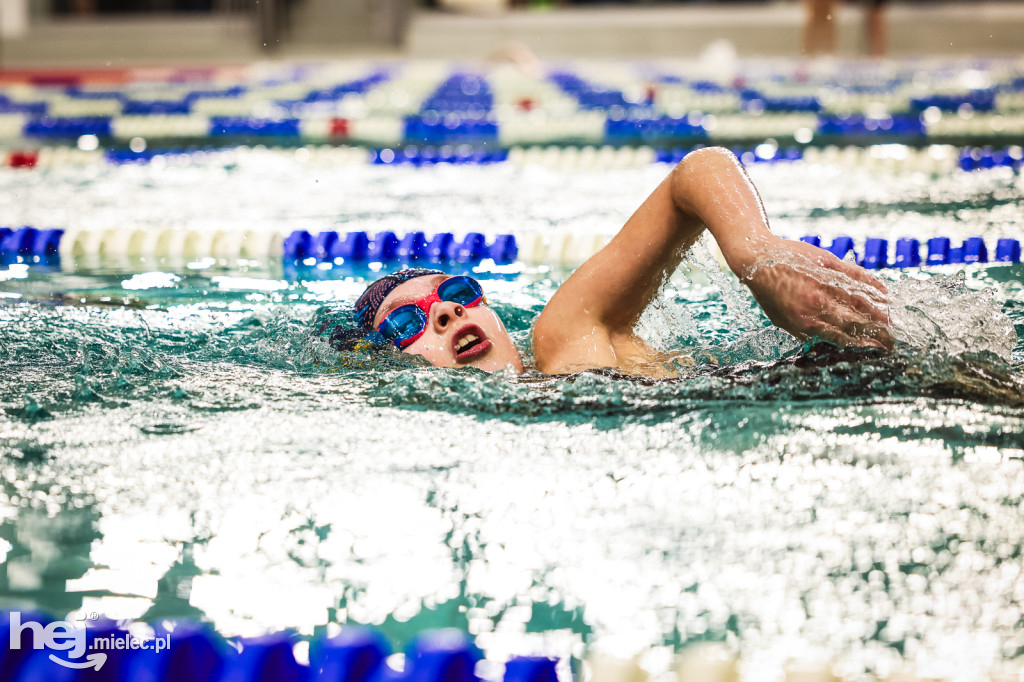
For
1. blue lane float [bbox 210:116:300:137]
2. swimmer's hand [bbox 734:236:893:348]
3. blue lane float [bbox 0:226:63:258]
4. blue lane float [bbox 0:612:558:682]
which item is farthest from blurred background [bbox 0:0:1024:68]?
blue lane float [bbox 0:612:558:682]

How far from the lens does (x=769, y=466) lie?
1938mm

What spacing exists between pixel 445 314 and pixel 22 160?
4.20 metres

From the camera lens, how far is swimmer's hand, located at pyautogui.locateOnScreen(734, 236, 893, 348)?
187 centimetres

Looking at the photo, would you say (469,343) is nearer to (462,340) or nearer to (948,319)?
(462,340)

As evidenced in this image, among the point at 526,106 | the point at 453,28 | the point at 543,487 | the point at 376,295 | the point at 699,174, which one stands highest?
the point at 453,28

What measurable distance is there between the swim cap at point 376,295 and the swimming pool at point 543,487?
11cm

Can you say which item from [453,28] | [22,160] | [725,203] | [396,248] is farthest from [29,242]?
[453,28]

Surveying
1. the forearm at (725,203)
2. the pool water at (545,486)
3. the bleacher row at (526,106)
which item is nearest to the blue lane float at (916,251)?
the pool water at (545,486)

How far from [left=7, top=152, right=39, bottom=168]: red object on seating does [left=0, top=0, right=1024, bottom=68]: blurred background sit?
7.95 metres

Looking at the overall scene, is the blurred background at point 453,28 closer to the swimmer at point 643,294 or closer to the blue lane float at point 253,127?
the blue lane float at point 253,127

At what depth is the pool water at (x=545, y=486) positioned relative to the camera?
1.54 meters

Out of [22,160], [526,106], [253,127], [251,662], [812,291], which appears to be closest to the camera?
[251,662]

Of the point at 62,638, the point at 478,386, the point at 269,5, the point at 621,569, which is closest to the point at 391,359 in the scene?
the point at 478,386

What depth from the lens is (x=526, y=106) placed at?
7.89m
